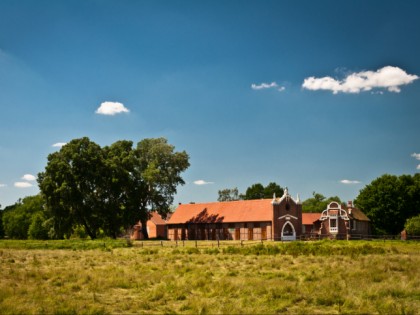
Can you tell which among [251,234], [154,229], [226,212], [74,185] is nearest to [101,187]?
[74,185]

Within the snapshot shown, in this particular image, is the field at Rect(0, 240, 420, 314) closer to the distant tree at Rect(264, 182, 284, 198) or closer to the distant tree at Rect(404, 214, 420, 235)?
the distant tree at Rect(404, 214, 420, 235)

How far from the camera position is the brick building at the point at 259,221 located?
64.6 metres

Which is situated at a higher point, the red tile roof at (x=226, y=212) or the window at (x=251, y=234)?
the red tile roof at (x=226, y=212)

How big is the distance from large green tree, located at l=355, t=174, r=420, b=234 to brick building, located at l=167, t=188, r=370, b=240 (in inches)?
135

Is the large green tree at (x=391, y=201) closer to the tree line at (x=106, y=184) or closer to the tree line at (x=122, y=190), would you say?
the tree line at (x=122, y=190)

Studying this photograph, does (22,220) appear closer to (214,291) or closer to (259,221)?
(259,221)

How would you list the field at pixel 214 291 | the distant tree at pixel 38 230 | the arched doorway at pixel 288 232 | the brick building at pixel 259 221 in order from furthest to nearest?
the distant tree at pixel 38 230
the brick building at pixel 259 221
the arched doorway at pixel 288 232
the field at pixel 214 291

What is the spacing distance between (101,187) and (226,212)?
20.5 meters

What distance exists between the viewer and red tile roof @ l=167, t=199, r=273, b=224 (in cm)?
6606

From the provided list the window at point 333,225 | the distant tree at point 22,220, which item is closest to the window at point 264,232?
the window at point 333,225

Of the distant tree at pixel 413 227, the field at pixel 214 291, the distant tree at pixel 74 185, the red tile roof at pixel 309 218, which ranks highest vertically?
the distant tree at pixel 74 185

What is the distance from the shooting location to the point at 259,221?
65.1m

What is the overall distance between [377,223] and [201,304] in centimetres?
7155

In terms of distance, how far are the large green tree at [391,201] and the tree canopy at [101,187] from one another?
36214mm
